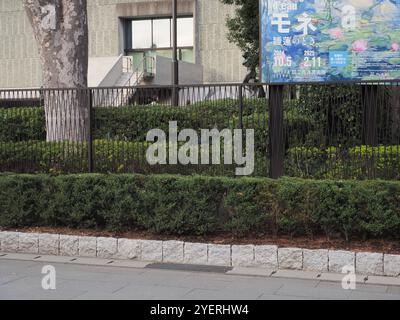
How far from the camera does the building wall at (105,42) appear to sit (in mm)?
35219

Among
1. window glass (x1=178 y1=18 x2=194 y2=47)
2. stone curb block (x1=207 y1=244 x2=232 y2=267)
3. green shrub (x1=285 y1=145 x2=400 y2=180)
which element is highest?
window glass (x1=178 y1=18 x2=194 y2=47)

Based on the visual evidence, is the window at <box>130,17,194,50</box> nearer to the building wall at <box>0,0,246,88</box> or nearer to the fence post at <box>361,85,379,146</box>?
the building wall at <box>0,0,246,88</box>

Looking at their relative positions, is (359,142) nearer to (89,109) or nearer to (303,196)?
(303,196)

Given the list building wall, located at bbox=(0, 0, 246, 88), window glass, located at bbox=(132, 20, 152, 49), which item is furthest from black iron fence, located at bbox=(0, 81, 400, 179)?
window glass, located at bbox=(132, 20, 152, 49)

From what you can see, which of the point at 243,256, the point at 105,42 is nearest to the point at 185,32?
the point at 105,42

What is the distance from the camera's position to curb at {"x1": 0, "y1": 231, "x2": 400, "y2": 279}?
25.8 feet

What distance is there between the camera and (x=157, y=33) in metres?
37.2

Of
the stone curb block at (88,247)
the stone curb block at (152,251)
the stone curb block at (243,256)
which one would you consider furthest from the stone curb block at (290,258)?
the stone curb block at (88,247)

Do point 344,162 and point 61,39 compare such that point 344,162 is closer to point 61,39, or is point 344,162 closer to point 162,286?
point 162,286

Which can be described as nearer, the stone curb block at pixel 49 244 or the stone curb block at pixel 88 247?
the stone curb block at pixel 88 247

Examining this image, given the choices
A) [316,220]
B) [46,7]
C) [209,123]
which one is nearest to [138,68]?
[46,7]

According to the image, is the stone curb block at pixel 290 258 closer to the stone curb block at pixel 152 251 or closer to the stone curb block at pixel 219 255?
the stone curb block at pixel 219 255

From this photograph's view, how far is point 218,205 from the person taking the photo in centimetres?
893

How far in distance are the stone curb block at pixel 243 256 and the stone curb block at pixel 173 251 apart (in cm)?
81
